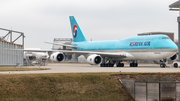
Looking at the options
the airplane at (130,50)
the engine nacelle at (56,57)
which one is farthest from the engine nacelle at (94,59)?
the engine nacelle at (56,57)

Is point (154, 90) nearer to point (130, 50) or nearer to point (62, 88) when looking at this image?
point (62, 88)

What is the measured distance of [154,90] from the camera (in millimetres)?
19156

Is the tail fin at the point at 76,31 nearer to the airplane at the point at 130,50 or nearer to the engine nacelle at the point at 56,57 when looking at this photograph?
the airplane at the point at 130,50

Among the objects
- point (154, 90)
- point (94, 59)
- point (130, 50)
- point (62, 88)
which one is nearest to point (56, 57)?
point (94, 59)

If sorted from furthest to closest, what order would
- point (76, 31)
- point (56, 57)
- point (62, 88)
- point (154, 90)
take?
point (76, 31) < point (56, 57) < point (154, 90) < point (62, 88)

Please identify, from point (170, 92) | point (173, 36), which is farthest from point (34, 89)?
point (173, 36)

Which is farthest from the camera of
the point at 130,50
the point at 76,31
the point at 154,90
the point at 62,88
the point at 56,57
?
the point at 76,31

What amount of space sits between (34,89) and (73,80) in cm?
297

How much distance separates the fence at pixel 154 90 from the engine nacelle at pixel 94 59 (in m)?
18.4

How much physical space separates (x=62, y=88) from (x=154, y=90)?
636 centimetres

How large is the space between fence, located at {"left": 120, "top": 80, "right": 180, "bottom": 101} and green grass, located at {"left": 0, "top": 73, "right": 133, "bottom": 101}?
56cm

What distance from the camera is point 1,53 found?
40125 mm

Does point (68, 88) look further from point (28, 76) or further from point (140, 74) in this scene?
point (140, 74)

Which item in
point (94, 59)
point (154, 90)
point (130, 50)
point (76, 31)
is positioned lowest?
point (154, 90)
